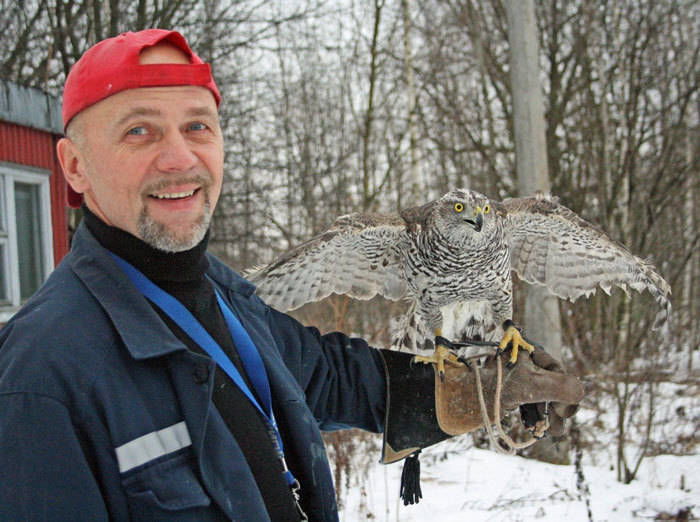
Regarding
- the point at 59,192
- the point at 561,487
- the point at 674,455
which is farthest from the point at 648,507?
the point at 59,192

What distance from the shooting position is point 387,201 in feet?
37.5

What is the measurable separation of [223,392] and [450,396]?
1.14 metres

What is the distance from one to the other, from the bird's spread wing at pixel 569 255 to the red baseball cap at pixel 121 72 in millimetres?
2301

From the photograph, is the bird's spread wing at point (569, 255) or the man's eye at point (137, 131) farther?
the bird's spread wing at point (569, 255)

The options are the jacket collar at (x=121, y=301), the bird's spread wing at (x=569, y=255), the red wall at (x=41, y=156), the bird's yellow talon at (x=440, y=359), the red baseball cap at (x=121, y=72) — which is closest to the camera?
the jacket collar at (x=121, y=301)

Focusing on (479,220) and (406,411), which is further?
(479,220)

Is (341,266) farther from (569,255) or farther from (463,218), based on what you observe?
(569,255)

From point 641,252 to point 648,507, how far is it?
11.7 feet

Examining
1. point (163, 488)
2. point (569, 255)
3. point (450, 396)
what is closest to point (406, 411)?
point (450, 396)

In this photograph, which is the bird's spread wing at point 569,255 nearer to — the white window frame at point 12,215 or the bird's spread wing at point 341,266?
the bird's spread wing at point 341,266

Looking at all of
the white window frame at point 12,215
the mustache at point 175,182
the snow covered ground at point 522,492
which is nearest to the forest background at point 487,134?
the snow covered ground at point 522,492

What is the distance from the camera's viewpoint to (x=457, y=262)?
333cm

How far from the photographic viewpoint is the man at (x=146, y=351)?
110 centimetres

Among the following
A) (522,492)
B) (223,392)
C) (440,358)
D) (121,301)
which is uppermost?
(121,301)
